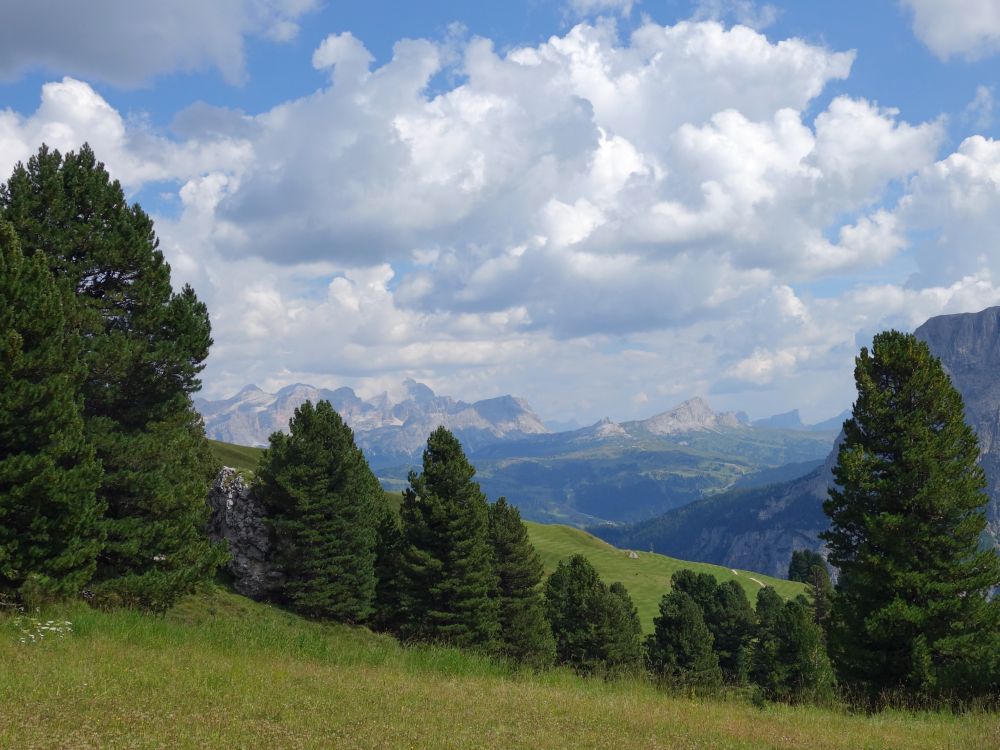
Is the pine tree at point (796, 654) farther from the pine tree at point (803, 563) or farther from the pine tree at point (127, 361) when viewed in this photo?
the pine tree at point (803, 563)

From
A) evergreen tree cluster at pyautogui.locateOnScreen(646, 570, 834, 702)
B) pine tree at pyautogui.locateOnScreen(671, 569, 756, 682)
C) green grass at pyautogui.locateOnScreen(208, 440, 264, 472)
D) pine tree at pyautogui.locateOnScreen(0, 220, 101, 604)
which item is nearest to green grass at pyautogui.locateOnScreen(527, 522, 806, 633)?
pine tree at pyautogui.locateOnScreen(671, 569, 756, 682)

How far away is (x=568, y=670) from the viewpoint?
18844 millimetres

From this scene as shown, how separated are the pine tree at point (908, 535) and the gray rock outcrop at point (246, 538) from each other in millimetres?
38685

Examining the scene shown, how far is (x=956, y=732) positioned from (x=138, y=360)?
26.4 m

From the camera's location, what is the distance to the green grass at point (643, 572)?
136m

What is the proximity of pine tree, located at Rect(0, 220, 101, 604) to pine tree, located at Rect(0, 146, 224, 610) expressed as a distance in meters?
2.94

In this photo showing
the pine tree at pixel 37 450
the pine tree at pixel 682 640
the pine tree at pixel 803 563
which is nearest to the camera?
the pine tree at pixel 37 450

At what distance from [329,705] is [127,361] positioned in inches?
684

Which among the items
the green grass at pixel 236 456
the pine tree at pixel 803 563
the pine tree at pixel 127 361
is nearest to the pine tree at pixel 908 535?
the pine tree at pixel 127 361

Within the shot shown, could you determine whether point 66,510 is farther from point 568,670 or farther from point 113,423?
point 568,670

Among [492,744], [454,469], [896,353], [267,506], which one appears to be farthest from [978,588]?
[267,506]

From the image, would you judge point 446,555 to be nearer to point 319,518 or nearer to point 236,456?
point 319,518

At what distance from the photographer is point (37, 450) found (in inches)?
717

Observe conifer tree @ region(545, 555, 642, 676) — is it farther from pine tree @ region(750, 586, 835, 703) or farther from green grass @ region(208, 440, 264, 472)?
green grass @ region(208, 440, 264, 472)
